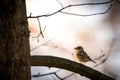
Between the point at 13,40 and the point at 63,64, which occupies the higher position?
the point at 13,40

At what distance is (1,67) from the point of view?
0.90m

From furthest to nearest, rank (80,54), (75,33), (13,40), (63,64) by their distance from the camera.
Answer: (80,54), (75,33), (63,64), (13,40)

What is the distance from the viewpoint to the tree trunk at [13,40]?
34.7 inches

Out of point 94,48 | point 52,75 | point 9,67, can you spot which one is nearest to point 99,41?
point 94,48

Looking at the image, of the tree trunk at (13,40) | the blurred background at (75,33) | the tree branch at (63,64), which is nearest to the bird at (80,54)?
the blurred background at (75,33)

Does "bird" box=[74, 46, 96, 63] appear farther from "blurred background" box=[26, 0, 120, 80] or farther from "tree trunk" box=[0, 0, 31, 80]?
"tree trunk" box=[0, 0, 31, 80]

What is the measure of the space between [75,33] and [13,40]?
1.68 ft

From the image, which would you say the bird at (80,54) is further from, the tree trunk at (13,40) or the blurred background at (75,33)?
the tree trunk at (13,40)

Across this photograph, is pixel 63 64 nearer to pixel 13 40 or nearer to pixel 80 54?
pixel 13 40

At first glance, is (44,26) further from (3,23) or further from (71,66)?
(3,23)

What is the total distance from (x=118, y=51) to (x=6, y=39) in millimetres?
719

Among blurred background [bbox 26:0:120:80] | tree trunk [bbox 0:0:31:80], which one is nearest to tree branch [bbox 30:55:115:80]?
blurred background [bbox 26:0:120:80]

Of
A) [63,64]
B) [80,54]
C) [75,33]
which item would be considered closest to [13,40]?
[63,64]

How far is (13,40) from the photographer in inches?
35.1
